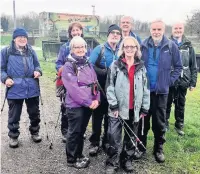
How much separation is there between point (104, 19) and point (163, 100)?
217 feet

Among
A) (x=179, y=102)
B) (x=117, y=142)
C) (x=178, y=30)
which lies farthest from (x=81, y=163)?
(x=178, y=30)

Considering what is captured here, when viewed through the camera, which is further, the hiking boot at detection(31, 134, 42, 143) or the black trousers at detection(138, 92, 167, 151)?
the hiking boot at detection(31, 134, 42, 143)

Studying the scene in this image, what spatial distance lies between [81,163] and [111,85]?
1.25m

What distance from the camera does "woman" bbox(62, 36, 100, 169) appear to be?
13.8 ft

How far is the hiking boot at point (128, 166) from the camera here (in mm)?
4297

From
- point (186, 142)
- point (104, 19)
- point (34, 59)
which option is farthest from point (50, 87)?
point (104, 19)

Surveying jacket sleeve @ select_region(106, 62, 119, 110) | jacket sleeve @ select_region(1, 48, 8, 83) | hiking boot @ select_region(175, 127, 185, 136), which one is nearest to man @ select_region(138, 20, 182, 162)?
jacket sleeve @ select_region(106, 62, 119, 110)

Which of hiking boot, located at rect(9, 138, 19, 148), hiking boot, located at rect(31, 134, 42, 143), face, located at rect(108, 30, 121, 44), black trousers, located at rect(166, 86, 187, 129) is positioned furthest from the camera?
black trousers, located at rect(166, 86, 187, 129)

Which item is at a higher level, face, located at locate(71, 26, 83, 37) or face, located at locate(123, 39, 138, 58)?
face, located at locate(71, 26, 83, 37)

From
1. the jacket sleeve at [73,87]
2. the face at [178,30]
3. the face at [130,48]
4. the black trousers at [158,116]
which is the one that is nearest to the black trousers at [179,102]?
the face at [178,30]

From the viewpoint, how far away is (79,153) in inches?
177

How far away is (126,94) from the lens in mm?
4145

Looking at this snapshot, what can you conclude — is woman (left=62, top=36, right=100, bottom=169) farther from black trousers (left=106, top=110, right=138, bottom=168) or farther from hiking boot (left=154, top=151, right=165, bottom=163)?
hiking boot (left=154, top=151, right=165, bottom=163)

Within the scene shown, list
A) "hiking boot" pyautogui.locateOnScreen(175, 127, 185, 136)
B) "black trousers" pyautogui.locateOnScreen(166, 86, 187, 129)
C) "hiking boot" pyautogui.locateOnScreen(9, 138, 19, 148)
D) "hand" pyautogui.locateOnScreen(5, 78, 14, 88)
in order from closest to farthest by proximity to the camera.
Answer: "hand" pyautogui.locateOnScreen(5, 78, 14, 88) < "hiking boot" pyautogui.locateOnScreen(9, 138, 19, 148) < "hiking boot" pyautogui.locateOnScreen(175, 127, 185, 136) < "black trousers" pyautogui.locateOnScreen(166, 86, 187, 129)
